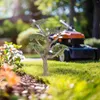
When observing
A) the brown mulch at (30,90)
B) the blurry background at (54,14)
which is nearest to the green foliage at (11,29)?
the blurry background at (54,14)

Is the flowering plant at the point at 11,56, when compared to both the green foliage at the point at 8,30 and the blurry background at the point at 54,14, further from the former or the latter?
the green foliage at the point at 8,30

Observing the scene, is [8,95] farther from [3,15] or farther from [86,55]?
[3,15]

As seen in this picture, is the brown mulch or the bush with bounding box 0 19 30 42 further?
the bush with bounding box 0 19 30 42

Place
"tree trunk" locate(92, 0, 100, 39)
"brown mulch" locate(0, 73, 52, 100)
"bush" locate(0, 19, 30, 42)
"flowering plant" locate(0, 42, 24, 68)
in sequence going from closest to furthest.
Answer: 1. "brown mulch" locate(0, 73, 52, 100)
2. "flowering plant" locate(0, 42, 24, 68)
3. "tree trunk" locate(92, 0, 100, 39)
4. "bush" locate(0, 19, 30, 42)

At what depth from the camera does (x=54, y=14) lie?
15.1 m

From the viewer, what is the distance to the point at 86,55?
6.97 m

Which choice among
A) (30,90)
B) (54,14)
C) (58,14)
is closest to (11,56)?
(30,90)

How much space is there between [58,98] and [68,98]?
10 centimetres

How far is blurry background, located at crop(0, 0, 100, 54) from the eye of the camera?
11.0m

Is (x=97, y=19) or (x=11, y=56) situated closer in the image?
(x=11, y=56)

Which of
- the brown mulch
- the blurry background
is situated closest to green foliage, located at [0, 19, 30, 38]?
the blurry background

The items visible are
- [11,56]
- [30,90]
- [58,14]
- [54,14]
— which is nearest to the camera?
[30,90]

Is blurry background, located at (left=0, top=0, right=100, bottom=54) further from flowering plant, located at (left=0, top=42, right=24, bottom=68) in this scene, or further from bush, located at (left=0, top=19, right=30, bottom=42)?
flowering plant, located at (left=0, top=42, right=24, bottom=68)

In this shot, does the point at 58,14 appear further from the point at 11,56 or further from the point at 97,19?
the point at 11,56
